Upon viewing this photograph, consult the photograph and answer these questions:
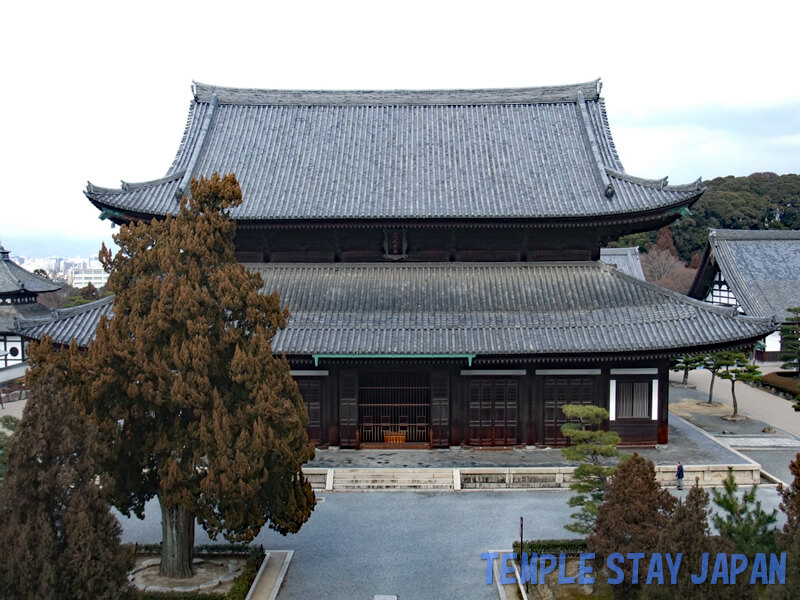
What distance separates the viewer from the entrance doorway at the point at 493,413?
23.7 meters

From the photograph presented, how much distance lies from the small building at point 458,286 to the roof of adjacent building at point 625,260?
2048 centimetres

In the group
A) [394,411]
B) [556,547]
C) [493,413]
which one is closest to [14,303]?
[394,411]

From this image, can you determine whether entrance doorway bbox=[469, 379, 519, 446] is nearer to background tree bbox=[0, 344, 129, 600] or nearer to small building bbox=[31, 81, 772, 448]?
small building bbox=[31, 81, 772, 448]

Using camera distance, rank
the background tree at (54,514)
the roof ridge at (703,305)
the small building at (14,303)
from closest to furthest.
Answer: the background tree at (54,514) → the roof ridge at (703,305) → the small building at (14,303)

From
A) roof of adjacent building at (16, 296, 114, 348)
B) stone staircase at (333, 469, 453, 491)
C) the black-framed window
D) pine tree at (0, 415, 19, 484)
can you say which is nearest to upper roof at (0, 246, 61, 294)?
roof of adjacent building at (16, 296, 114, 348)

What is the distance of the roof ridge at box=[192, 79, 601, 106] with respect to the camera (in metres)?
28.3

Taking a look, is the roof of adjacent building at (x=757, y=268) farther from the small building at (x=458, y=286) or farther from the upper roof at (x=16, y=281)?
the upper roof at (x=16, y=281)

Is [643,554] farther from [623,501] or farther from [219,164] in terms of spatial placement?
[219,164]

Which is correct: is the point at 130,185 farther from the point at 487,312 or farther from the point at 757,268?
the point at 757,268

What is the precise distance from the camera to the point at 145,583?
569 inches

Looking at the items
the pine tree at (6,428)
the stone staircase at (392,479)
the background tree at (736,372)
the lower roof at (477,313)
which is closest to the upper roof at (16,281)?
the lower roof at (477,313)

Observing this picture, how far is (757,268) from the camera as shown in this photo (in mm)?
46781

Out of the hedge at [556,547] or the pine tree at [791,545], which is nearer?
the pine tree at [791,545]

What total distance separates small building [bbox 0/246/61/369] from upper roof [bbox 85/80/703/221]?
25.7m
